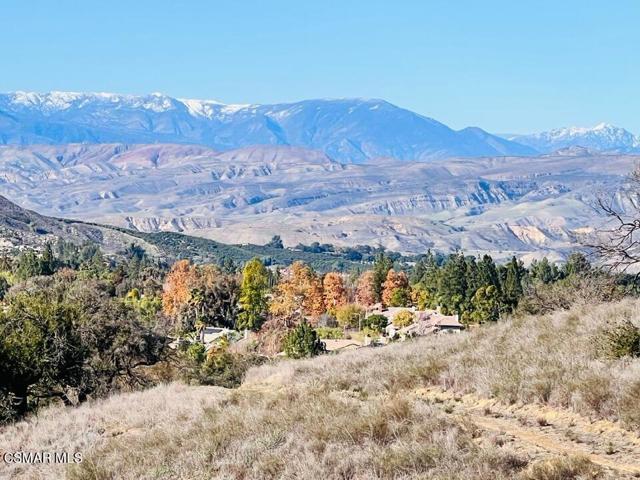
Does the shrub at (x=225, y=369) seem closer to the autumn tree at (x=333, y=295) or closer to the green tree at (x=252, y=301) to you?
the green tree at (x=252, y=301)

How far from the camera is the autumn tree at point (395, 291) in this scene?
99.2 meters

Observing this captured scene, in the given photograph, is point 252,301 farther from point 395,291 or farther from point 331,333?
point 395,291

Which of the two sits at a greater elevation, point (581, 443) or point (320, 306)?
point (581, 443)

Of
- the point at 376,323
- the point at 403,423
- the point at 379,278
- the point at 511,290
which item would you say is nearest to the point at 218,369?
the point at 403,423

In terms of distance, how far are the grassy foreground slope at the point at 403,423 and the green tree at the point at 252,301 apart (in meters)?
63.1

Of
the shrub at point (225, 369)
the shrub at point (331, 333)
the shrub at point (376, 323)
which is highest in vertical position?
the shrub at point (225, 369)

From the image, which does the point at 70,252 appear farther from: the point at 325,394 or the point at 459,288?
the point at 325,394

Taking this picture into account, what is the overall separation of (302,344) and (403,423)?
1828 inches

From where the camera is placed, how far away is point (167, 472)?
13102mm

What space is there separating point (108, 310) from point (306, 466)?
18887mm

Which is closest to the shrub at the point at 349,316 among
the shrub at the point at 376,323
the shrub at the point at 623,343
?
the shrub at the point at 376,323

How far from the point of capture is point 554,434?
1255 cm

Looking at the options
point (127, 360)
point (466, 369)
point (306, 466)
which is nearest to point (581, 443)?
point (306, 466)

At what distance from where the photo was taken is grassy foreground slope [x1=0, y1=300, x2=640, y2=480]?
11.5 meters
